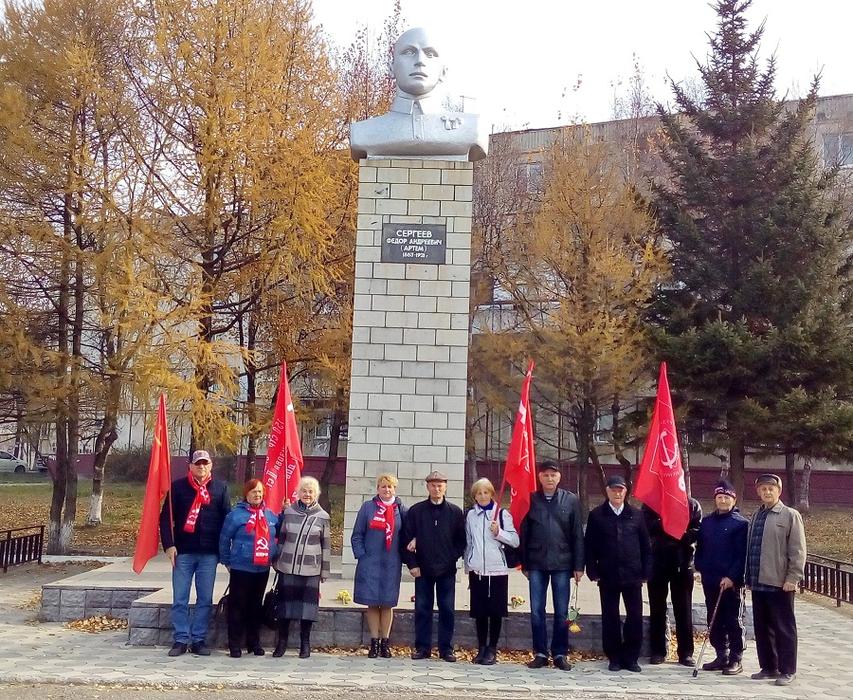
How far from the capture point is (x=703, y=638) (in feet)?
24.6

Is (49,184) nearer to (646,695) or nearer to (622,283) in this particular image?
(622,283)

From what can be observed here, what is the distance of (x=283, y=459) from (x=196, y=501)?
1.37 meters

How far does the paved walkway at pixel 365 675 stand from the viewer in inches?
236

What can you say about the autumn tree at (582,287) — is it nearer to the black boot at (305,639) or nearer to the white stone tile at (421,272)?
the white stone tile at (421,272)

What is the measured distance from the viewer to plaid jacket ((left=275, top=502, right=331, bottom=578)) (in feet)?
22.2

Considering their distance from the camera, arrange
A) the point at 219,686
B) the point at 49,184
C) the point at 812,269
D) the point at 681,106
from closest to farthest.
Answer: the point at 219,686, the point at 49,184, the point at 812,269, the point at 681,106

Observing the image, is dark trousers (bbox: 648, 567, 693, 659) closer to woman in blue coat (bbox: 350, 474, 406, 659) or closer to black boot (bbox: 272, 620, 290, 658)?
woman in blue coat (bbox: 350, 474, 406, 659)

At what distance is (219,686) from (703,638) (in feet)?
13.4

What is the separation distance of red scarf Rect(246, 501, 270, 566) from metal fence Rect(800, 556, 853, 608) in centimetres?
697

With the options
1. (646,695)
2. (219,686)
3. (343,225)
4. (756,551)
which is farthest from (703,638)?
(343,225)

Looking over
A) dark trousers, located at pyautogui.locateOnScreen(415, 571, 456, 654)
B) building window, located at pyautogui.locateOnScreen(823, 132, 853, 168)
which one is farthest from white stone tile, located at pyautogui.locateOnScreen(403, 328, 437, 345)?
building window, located at pyautogui.locateOnScreen(823, 132, 853, 168)

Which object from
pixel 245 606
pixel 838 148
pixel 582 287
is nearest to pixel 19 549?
pixel 245 606

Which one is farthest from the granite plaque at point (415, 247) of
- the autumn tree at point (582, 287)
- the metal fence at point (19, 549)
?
the autumn tree at point (582, 287)

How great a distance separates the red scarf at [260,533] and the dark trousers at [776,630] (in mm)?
3713
